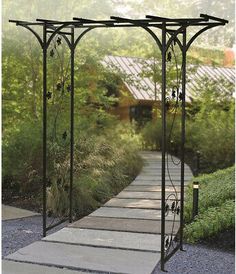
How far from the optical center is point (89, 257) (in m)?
5.02

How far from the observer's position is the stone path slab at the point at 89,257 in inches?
185

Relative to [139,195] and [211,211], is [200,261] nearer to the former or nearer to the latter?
[211,211]

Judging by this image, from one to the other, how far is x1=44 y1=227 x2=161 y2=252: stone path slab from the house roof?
9752mm

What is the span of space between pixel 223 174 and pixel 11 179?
4256mm

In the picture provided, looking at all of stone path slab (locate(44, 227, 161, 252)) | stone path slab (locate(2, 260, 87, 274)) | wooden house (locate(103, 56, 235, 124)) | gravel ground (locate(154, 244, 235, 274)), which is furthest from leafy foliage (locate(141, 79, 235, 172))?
stone path slab (locate(2, 260, 87, 274))

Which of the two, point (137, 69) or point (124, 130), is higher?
point (137, 69)

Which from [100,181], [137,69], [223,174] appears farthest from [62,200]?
[137,69]

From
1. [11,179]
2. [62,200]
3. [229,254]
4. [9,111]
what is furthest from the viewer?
[9,111]

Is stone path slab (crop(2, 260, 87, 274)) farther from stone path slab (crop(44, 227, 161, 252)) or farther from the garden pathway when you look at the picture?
stone path slab (crop(44, 227, 161, 252))

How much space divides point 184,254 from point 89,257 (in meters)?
1.07

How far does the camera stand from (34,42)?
1177 cm

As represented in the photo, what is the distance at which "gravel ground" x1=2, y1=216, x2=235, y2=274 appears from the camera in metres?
4.74

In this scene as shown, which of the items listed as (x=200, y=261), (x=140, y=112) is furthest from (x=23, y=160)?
(x=140, y=112)

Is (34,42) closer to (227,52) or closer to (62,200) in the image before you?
(62,200)
